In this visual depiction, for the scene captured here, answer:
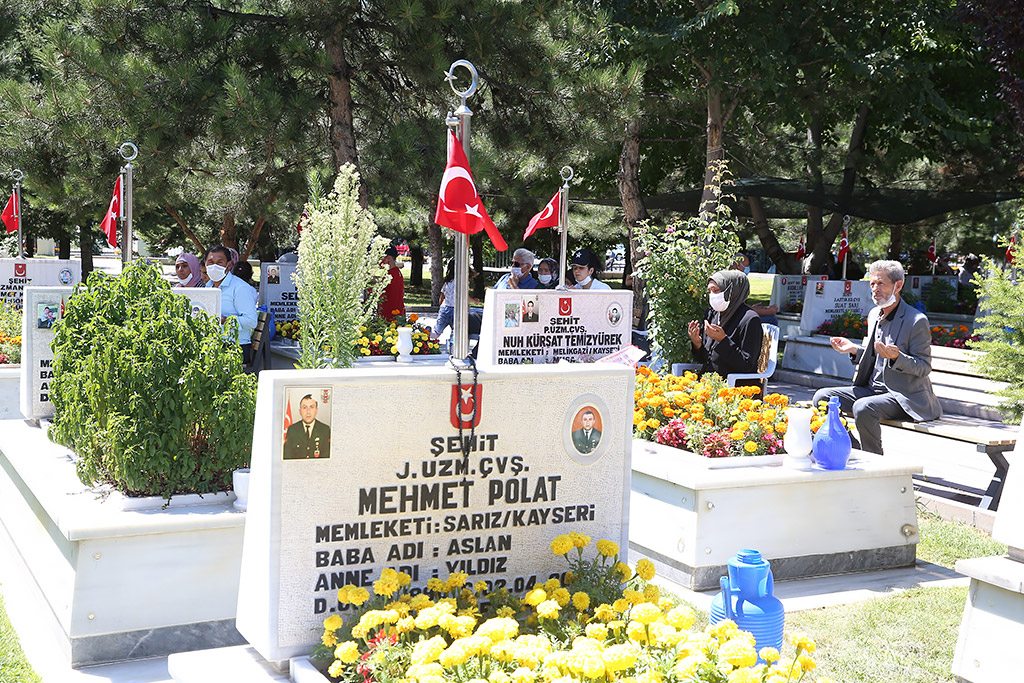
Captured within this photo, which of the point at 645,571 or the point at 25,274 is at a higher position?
the point at 25,274

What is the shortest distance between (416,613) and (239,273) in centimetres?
951

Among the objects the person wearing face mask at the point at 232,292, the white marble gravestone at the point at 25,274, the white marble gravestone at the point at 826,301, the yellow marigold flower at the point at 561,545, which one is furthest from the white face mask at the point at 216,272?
the white marble gravestone at the point at 826,301

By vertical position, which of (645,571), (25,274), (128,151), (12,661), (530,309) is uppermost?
(128,151)

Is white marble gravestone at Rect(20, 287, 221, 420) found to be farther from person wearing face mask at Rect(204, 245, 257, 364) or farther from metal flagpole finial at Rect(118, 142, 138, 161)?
person wearing face mask at Rect(204, 245, 257, 364)

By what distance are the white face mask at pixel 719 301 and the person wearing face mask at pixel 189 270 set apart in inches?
193

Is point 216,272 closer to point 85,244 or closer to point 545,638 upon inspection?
point 545,638

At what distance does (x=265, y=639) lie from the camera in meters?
3.57

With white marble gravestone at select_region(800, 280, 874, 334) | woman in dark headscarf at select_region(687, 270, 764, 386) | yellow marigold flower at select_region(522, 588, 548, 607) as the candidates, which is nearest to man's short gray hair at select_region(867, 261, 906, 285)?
woman in dark headscarf at select_region(687, 270, 764, 386)

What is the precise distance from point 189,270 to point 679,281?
4.97 metres

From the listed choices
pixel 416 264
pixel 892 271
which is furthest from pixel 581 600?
pixel 416 264

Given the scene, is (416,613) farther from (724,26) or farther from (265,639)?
(724,26)

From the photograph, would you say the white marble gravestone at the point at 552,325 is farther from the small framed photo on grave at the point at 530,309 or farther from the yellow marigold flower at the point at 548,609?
the yellow marigold flower at the point at 548,609

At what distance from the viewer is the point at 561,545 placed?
3879 millimetres

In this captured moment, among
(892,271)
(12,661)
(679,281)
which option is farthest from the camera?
(679,281)
